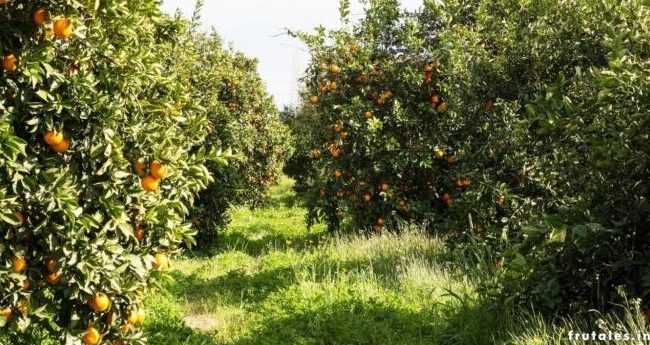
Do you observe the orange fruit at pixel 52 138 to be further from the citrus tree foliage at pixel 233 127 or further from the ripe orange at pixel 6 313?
the citrus tree foliage at pixel 233 127

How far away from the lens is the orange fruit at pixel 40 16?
3625 millimetres

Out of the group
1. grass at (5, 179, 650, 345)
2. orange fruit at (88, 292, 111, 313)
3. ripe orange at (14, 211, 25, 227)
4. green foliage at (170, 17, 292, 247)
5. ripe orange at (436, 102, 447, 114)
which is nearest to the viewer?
ripe orange at (14, 211, 25, 227)

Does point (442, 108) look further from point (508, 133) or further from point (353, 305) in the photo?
point (353, 305)

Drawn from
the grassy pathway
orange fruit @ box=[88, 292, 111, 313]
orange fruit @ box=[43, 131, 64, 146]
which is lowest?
the grassy pathway

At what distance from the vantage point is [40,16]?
363 centimetres

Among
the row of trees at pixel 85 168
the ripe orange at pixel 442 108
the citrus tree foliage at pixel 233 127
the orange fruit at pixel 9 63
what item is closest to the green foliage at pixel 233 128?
the citrus tree foliage at pixel 233 127

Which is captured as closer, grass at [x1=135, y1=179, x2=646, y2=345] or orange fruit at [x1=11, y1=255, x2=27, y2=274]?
orange fruit at [x1=11, y1=255, x2=27, y2=274]

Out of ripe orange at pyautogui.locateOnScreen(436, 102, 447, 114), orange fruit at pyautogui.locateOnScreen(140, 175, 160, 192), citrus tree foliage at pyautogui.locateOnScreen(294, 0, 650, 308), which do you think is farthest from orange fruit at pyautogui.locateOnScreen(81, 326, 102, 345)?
ripe orange at pyautogui.locateOnScreen(436, 102, 447, 114)

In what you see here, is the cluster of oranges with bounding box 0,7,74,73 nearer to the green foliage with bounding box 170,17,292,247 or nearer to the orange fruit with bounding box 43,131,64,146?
the orange fruit with bounding box 43,131,64,146

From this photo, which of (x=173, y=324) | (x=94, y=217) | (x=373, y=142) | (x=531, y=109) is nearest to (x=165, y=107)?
(x=94, y=217)

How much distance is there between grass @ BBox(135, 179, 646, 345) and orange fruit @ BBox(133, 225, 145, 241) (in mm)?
1532

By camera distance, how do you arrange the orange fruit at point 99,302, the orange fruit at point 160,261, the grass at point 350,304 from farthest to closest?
the grass at point 350,304 < the orange fruit at point 160,261 < the orange fruit at point 99,302

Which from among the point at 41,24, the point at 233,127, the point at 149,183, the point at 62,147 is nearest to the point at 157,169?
the point at 149,183

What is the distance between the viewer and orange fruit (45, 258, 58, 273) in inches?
148
